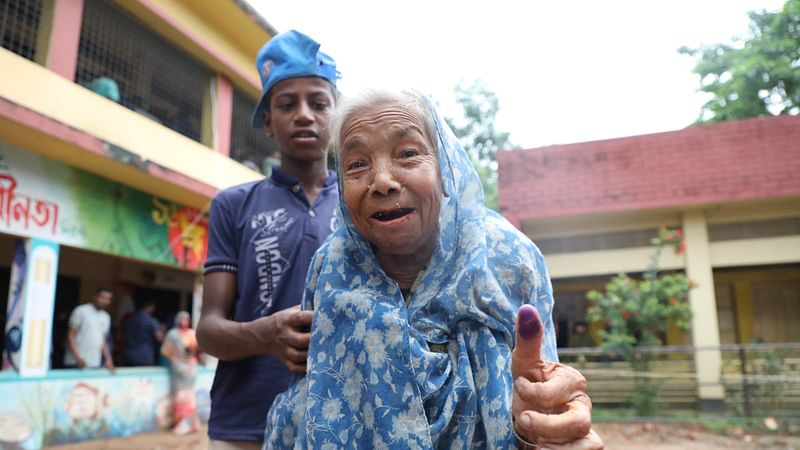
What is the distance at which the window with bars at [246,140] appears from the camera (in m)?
10.7

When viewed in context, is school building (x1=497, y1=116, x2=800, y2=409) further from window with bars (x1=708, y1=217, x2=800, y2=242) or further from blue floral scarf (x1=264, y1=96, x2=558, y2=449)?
blue floral scarf (x1=264, y1=96, x2=558, y2=449)

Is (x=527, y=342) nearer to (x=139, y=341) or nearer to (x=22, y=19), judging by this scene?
(x=22, y=19)

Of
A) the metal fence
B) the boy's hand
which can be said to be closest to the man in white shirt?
the metal fence

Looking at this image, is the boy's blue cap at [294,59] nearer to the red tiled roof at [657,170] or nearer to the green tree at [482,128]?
A: the red tiled roof at [657,170]

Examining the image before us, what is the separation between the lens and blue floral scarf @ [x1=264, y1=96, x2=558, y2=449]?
45.9 inches

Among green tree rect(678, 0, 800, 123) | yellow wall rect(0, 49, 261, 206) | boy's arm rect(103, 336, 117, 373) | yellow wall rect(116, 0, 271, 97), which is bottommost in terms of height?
boy's arm rect(103, 336, 117, 373)

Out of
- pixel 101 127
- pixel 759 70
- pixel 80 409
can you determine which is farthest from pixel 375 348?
pixel 759 70

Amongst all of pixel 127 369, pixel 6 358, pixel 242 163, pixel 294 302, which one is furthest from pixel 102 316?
pixel 294 302

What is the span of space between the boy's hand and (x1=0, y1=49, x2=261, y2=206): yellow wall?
225 inches

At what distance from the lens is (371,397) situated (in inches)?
47.8

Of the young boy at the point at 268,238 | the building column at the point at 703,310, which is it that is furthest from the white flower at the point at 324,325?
the building column at the point at 703,310

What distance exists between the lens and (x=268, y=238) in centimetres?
179

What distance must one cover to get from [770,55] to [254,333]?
58.6 ft

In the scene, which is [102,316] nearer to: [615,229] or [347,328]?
[347,328]
